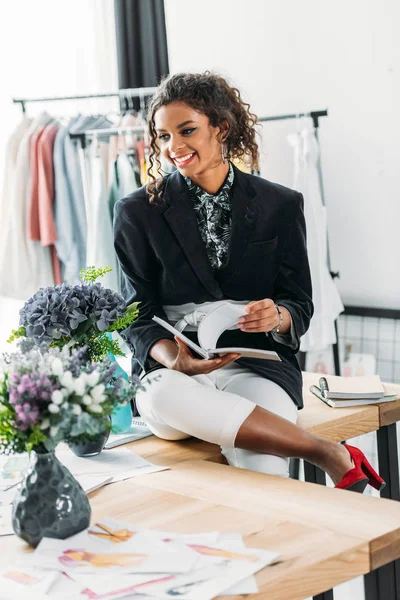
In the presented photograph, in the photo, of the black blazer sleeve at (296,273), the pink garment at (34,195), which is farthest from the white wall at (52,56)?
the black blazer sleeve at (296,273)

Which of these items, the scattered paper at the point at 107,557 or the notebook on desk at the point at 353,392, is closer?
the scattered paper at the point at 107,557

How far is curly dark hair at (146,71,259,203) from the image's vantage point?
216 centimetres

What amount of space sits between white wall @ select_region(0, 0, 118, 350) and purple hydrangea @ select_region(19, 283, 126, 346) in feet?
4.54

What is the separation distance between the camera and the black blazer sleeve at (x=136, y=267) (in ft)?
7.11

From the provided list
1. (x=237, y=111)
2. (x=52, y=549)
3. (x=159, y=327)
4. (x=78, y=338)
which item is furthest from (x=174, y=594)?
(x=237, y=111)

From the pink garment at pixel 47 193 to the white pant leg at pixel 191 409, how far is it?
4.02ft

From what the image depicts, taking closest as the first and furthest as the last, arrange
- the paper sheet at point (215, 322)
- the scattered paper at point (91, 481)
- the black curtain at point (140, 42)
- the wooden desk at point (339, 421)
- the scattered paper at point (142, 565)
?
the scattered paper at point (142, 565) < the scattered paper at point (91, 481) < the paper sheet at point (215, 322) < the wooden desk at point (339, 421) < the black curtain at point (140, 42)

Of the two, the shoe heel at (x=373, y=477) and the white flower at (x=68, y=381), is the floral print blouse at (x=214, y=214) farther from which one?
the white flower at (x=68, y=381)

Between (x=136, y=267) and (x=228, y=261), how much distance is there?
0.24 meters

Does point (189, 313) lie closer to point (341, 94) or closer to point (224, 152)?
point (224, 152)

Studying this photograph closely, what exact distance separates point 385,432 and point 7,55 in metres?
2.12

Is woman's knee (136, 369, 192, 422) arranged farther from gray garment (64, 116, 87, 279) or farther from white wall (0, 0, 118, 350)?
white wall (0, 0, 118, 350)

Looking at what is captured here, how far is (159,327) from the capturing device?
→ 6.97ft

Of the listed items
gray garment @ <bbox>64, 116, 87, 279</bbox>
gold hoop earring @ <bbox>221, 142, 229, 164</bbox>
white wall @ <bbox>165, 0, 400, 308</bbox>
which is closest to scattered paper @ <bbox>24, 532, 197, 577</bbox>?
gold hoop earring @ <bbox>221, 142, 229, 164</bbox>
